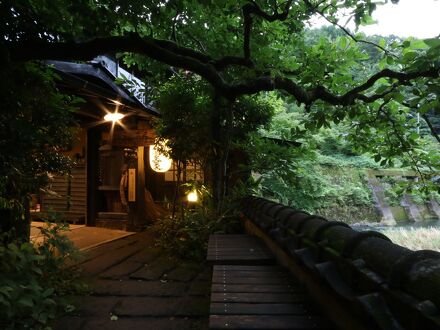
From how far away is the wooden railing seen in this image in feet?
4.35

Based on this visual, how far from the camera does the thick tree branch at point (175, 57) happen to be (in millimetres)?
3889

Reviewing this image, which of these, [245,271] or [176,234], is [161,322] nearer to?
[245,271]

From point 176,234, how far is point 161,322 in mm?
3865

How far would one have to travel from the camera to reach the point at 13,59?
3820mm

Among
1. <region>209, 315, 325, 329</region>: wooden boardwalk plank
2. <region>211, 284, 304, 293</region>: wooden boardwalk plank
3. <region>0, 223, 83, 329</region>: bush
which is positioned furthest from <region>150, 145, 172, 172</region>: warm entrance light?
<region>209, 315, 325, 329</region>: wooden boardwalk plank

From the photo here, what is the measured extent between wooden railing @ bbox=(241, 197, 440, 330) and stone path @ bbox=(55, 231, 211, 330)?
213 cm

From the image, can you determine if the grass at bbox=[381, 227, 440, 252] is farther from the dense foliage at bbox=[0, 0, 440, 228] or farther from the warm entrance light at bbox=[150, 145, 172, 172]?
the warm entrance light at bbox=[150, 145, 172, 172]

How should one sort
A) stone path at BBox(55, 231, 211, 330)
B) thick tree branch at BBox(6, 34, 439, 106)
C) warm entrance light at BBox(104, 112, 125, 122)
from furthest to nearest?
1. warm entrance light at BBox(104, 112, 125, 122)
2. stone path at BBox(55, 231, 211, 330)
3. thick tree branch at BBox(6, 34, 439, 106)

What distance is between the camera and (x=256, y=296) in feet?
8.94

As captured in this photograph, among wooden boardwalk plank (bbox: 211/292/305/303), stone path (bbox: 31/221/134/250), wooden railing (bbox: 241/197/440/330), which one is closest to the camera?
wooden railing (bbox: 241/197/440/330)

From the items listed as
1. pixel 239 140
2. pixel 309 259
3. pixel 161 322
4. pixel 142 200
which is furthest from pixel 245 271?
pixel 142 200

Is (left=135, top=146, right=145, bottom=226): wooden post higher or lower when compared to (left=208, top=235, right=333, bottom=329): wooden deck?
higher

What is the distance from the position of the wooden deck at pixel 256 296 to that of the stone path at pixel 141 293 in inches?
41.2

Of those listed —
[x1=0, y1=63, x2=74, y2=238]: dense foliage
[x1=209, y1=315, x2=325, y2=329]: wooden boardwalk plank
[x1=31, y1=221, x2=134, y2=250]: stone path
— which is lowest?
[x1=31, y1=221, x2=134, y2=250]: stone path
